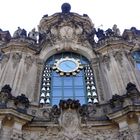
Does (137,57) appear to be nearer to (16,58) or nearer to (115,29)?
(115,29)

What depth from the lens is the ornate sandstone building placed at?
11.4 m

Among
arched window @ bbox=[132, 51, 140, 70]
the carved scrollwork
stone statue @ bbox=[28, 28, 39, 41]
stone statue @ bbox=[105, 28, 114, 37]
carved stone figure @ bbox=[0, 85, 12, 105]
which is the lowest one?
the carved scrollwork

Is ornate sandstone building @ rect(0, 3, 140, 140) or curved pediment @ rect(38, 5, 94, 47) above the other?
curved pediment @ rect(38, 5, 94, 47)

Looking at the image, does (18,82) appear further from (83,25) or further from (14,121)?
(83,25)

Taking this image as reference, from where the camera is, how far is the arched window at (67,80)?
1398 centimetres

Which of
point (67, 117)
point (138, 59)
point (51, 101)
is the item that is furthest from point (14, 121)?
point (138, 59)

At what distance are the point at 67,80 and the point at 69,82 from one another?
0.20 metres

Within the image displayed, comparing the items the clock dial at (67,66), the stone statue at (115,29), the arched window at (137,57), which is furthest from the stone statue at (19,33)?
the arched window at (137,57)

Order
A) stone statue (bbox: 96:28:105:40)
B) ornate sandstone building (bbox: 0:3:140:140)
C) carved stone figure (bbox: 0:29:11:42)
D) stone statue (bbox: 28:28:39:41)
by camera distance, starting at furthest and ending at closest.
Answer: carved stone figure (bbox: 0:29:11:42) → stone statue (bbox: 28:28:39:41) → stone statue (bbox: 96:28:105:40) → ornate sandstone building (bbox: 0:3:140:140)

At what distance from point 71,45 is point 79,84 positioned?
10.0 ft

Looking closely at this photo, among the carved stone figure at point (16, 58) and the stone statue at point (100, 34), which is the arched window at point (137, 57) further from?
the carved stone figure at point (16, 58)

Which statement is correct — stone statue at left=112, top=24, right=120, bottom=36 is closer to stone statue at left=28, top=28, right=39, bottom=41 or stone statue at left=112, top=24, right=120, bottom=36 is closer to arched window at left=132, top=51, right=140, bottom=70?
arched window at left=132, top=51, right=140, bottom=70

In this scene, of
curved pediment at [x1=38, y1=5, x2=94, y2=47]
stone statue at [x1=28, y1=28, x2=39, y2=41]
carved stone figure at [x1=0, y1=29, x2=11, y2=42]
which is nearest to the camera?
curved pediment at [x1=38, y1=5, x2=94, y2=47]

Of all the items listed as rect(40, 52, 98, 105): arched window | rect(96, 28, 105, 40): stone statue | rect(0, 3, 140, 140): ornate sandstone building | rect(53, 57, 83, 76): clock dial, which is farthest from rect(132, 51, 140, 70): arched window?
rect(53, 57, 83, 76): clock dial
